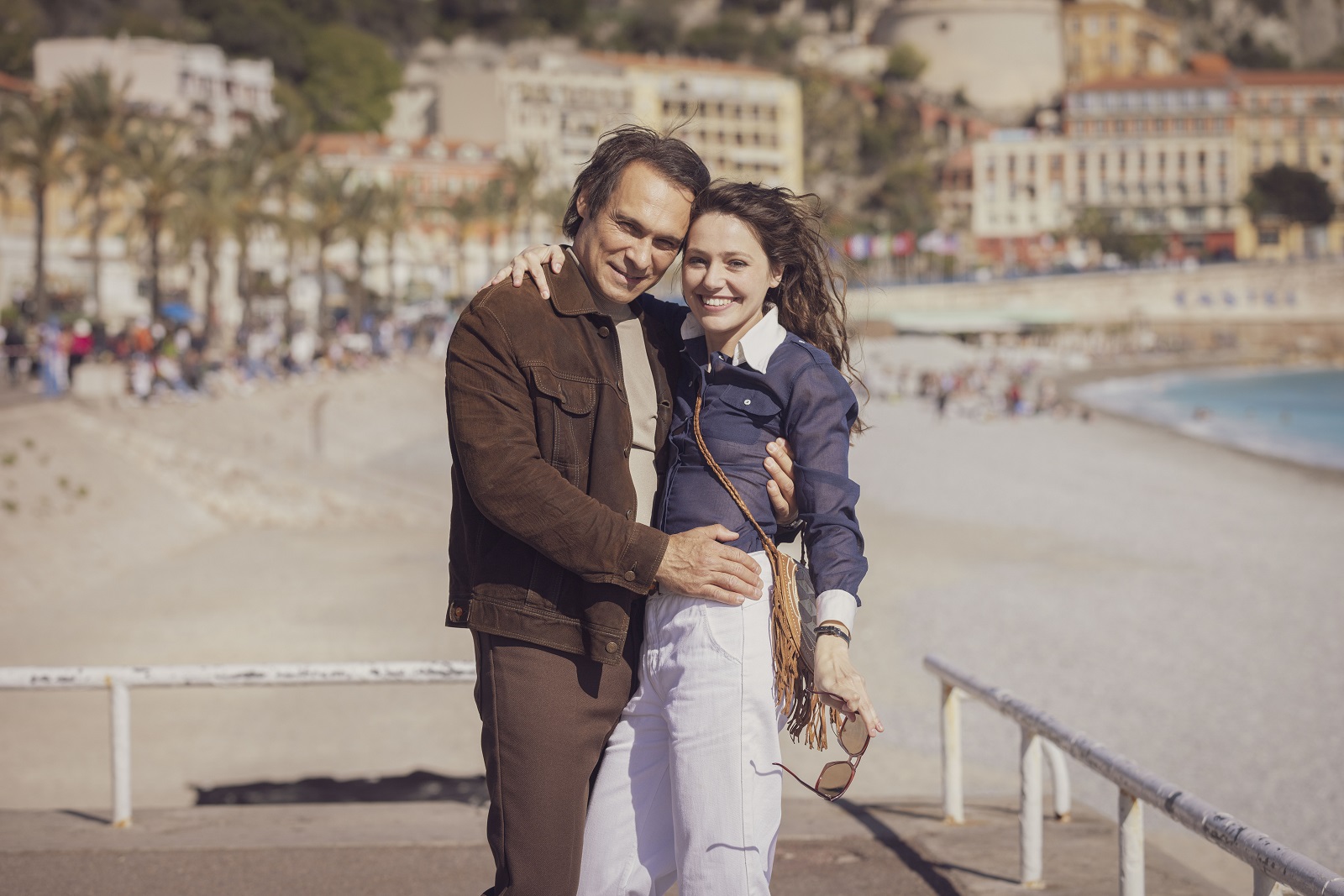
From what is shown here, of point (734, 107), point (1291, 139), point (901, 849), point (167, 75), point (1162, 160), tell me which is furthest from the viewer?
point (1291, 139)

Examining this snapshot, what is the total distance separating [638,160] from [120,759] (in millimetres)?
2709

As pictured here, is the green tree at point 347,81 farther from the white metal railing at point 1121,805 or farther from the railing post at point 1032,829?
the railing post at point 1032,829

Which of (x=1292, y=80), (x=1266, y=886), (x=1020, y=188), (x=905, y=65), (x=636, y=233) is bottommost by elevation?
(x=1266, y=886)

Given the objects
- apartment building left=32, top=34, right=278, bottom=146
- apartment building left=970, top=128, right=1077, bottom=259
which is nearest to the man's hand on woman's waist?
apartment building left=32, top=34, right=278, bottom=146

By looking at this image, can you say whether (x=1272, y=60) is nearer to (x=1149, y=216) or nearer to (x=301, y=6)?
(x=1149, y=216)

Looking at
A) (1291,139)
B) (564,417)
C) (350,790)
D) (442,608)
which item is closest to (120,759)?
(564,417)

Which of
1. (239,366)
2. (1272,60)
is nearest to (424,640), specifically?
(239,366)

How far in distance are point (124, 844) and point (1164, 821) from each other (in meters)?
5.51

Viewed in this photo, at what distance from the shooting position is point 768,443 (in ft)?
8.87

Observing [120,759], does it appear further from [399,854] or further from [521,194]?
[521,194]

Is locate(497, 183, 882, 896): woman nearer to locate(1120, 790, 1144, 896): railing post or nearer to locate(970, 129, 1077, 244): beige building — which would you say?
locate(1120, 790, 1144, 896): railing post

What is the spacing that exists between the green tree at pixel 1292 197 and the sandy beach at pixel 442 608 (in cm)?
7518

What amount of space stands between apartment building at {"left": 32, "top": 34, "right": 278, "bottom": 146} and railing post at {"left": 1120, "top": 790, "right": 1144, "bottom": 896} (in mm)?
59671

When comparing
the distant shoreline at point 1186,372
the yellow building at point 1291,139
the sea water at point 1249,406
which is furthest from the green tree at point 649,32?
the sea water at point 1249,406
